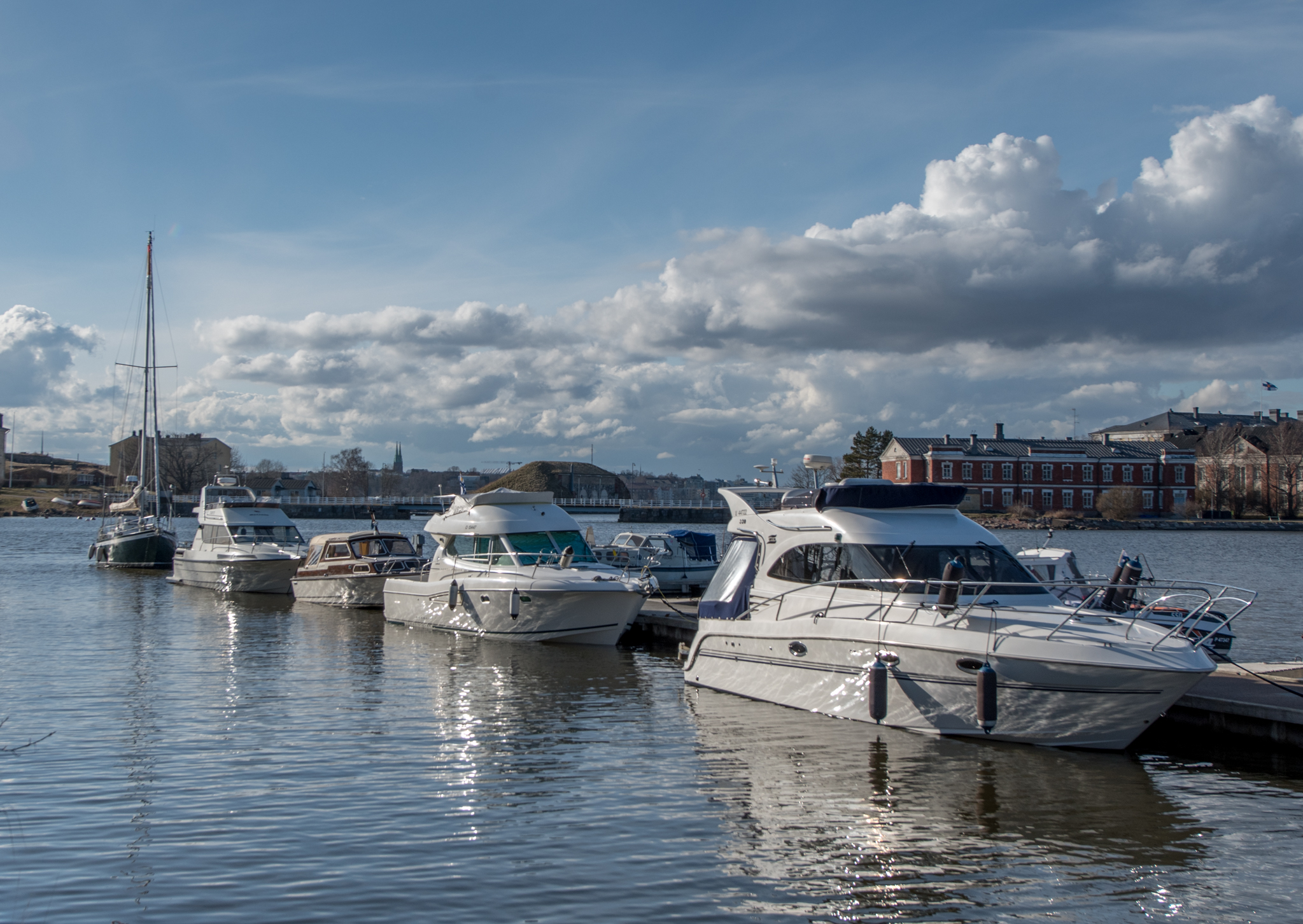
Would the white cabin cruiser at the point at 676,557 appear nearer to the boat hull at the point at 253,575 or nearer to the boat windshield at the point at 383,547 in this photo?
the boat windshield at the point at 383,547

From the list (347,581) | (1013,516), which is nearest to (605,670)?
(347,581)

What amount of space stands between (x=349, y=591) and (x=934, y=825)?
22017 millimetres

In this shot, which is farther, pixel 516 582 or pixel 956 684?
pixel 516 582

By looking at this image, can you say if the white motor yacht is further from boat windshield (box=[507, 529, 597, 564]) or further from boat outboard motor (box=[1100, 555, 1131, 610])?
boat outboard motor (box=[1100, 555, 1131, 610])

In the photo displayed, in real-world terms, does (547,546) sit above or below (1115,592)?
above

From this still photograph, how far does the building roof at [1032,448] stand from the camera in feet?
338

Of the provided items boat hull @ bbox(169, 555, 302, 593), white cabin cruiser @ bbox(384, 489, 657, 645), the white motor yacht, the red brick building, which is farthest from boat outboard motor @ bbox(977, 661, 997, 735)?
the red brick building

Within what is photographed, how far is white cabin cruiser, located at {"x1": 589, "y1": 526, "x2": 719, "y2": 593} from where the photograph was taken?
29.1m

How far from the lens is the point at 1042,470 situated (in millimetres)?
103875

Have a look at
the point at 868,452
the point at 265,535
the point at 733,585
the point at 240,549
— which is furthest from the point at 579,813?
the point at 868,452

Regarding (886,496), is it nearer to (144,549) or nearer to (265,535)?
(265,535)

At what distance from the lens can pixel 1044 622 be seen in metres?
11.8

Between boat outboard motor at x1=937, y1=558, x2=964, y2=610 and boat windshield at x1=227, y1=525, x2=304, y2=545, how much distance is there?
1062 inches

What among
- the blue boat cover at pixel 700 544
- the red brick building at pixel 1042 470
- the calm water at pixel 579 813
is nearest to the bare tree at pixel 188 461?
the red brick building at pixel 1042 470
